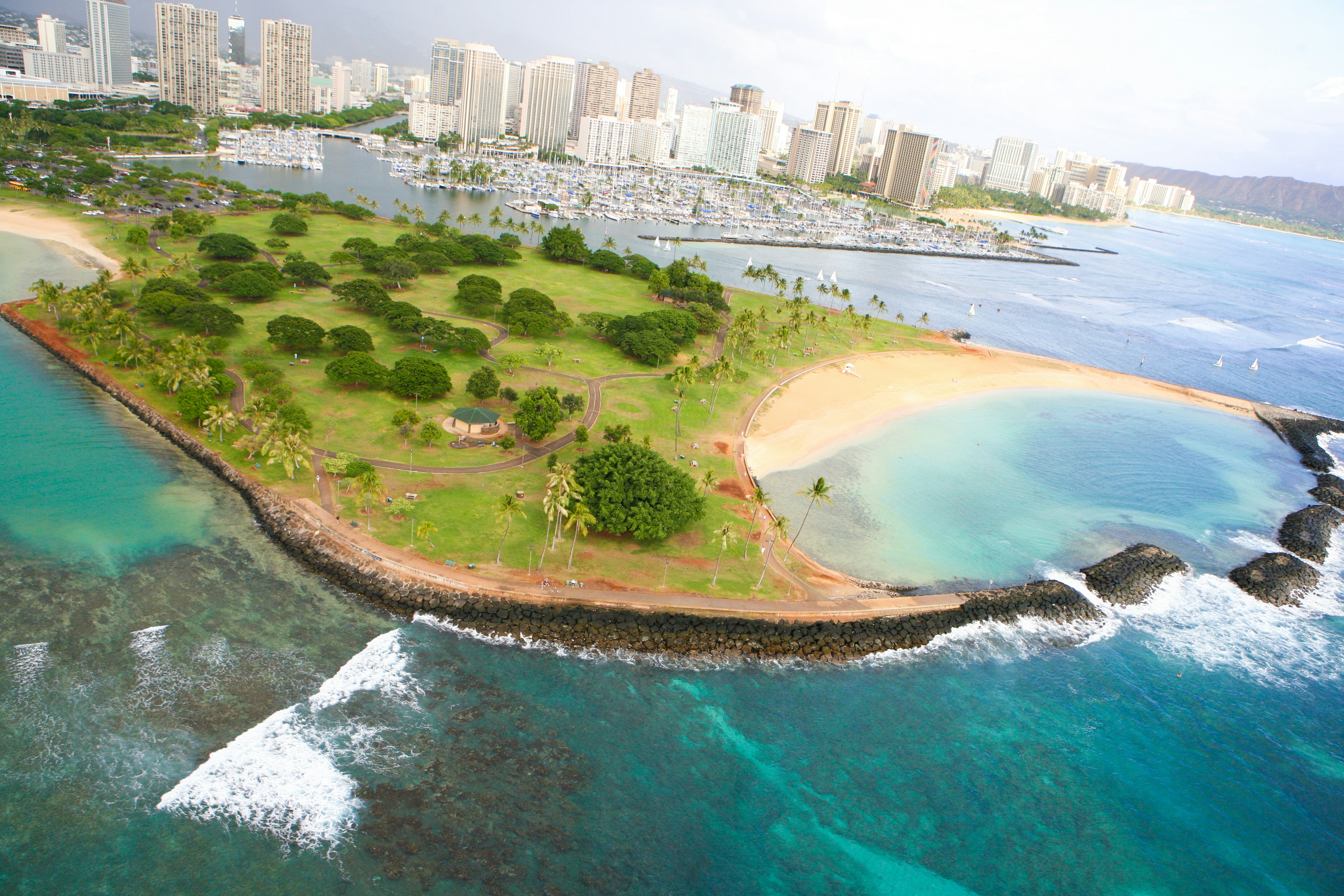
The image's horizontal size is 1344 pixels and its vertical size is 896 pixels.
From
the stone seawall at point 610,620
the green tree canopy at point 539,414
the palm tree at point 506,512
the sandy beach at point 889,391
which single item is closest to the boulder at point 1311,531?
the stone seawall at point 610,620

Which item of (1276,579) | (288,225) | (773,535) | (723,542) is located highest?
(288,225)

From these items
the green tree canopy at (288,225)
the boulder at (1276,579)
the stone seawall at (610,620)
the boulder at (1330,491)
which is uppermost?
the green tree canopy at (288,225)

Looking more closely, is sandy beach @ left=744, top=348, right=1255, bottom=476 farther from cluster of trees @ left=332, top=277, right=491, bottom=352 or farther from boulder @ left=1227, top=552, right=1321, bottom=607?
boulder @ left=1227, top=552, right=1321, bottom=607

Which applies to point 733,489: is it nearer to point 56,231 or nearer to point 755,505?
point 755,505

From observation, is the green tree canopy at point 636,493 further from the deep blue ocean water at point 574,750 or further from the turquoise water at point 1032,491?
the deep blue ocean water at point 574,750

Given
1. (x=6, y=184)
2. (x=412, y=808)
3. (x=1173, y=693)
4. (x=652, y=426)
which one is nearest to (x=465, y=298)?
(x=652, y=426)

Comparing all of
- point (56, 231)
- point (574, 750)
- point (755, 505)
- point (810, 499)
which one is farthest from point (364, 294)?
point (574, 750)

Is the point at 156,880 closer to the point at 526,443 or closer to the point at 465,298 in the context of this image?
the point at 526,443
